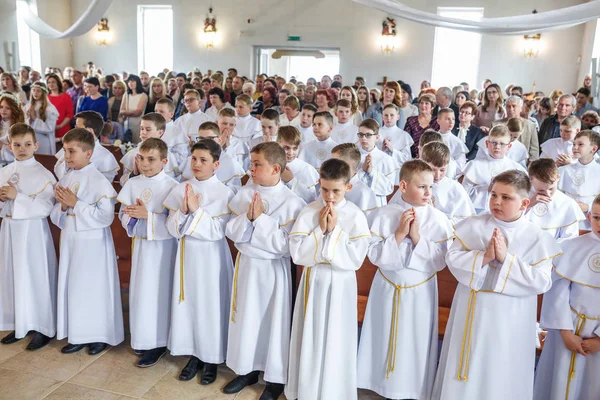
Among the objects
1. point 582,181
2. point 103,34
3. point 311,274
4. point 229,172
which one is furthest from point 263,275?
point 103,34

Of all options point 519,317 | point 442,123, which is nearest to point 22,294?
point 519,317

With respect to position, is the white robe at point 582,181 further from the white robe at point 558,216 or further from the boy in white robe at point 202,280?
the boy in white robe at point 202,280

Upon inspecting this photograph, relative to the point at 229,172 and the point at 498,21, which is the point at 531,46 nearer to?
the point at 498,21

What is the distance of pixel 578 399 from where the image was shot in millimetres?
3016

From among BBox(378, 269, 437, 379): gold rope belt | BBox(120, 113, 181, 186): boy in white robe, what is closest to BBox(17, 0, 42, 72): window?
BBox(120, 113, 181, 186): boy in white robe

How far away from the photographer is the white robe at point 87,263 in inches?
156

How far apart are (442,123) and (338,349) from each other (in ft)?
12.4

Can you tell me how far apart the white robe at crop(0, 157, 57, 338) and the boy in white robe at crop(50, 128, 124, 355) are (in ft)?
0.56

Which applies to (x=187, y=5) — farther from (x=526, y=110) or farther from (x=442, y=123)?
(x=442, y=123)

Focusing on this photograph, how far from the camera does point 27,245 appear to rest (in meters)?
4.19

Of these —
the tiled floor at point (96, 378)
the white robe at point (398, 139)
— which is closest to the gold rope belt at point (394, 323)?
the tiled floor at point (96, 378)

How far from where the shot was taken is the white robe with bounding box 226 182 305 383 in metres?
3.42

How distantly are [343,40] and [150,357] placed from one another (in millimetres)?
16009

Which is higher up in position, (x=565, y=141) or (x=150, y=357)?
(x=565, y=141)
